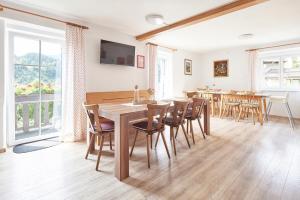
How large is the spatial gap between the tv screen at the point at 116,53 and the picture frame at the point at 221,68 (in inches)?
149

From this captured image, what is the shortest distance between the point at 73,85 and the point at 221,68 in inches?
212

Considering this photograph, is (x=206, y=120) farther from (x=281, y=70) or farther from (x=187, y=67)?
(x=281, y=70)

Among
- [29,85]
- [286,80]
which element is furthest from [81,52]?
[286,80]

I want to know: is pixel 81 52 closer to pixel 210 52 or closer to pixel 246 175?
pixel 246 175

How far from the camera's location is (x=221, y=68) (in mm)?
6590

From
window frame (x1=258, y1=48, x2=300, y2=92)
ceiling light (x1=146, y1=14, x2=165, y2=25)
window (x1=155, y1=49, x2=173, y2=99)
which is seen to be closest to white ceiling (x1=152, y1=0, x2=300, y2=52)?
window frame (x1=258, y1=48, x2=300, y2=92)

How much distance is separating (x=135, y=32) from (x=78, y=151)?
2958mm

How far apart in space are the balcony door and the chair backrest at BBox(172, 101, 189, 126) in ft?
7.49

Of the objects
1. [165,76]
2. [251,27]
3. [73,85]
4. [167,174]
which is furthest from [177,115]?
[165,76]

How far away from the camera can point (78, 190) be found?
5.75ft

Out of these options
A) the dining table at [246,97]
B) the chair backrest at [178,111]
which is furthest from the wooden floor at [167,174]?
the dining table at [246,97]

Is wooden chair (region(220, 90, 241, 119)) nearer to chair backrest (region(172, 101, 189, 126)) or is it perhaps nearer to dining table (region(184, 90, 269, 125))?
dining table (region(184, 90, 269, 125))

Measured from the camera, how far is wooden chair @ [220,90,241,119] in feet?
16.5

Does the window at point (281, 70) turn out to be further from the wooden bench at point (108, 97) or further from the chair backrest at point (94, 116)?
the chair backrest at point (94, 116)
